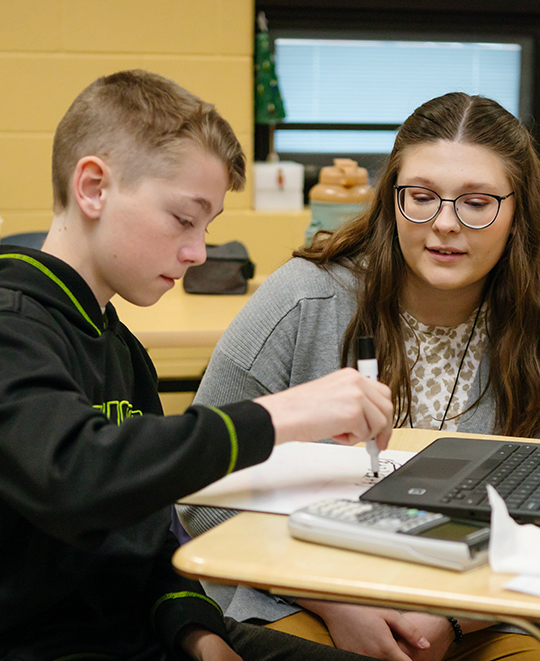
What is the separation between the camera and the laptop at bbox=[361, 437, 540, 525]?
728mm

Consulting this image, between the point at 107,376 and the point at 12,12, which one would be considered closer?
the point at 107,376

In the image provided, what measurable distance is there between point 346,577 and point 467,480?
26 cm

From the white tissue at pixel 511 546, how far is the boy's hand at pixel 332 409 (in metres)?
0.17

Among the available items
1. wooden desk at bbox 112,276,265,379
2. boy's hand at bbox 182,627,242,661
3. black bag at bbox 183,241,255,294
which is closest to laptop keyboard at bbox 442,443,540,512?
boy's hand at bbox 182,627,242,661

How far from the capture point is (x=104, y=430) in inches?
26.1

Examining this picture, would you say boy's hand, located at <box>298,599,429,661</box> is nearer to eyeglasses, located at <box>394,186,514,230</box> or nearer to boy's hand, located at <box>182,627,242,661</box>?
boy's hand, located at <box>182,627,242,661</box>

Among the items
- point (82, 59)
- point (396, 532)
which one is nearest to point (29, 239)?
point (82, 59)

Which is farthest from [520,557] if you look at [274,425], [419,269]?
[419,269]

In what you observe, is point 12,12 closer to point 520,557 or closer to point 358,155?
point 358,155

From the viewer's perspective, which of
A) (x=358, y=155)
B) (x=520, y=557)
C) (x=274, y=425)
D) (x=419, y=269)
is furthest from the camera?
(x=358, y=155)

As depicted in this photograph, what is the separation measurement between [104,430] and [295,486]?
24cm

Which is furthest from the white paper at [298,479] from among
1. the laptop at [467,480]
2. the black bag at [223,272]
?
the black bag at [223,272]

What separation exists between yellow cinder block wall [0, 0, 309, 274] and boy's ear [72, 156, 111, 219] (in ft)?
8.37

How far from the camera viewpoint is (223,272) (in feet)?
7.63
